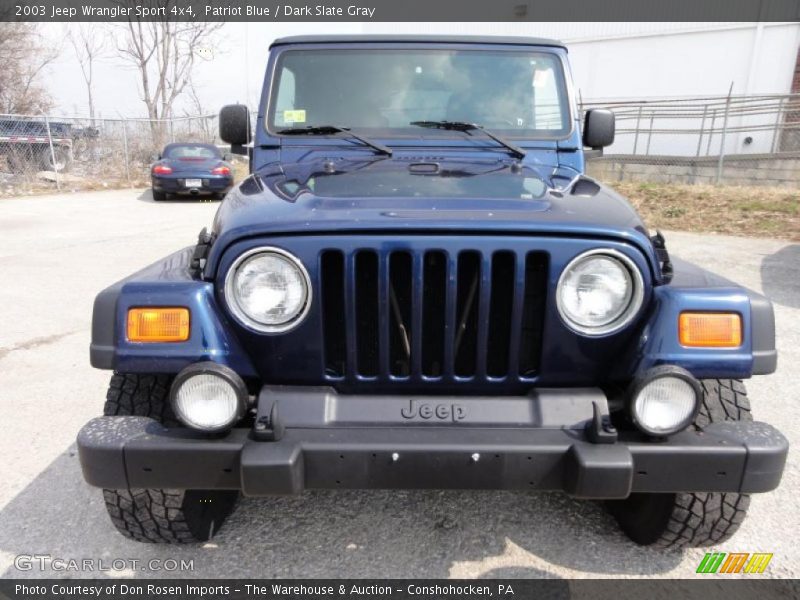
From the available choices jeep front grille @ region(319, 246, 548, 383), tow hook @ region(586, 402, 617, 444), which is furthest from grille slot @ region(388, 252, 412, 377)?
tow hook @ region(586, 402, 617, 444)

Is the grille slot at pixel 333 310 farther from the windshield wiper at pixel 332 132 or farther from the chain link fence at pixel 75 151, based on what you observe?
the chain link fence at pixel 75 151

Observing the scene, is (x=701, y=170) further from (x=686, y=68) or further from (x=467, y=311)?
(x=467, y=311)

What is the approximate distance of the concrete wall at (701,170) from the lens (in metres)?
12.8

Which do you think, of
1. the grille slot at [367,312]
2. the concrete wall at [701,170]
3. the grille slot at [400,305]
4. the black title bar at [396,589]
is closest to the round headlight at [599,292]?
the grille slot at [400,305]

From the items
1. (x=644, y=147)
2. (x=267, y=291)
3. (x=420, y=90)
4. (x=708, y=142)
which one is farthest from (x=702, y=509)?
(x=644, y=147)

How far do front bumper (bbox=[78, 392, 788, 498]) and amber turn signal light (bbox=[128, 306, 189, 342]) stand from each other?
0.91ft

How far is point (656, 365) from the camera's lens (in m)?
1.75

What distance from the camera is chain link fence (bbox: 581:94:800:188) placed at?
1323 cm

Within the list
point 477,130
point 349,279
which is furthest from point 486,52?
point 349,279

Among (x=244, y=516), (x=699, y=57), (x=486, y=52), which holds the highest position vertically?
(x=699, y=57)

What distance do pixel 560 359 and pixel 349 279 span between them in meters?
0.70

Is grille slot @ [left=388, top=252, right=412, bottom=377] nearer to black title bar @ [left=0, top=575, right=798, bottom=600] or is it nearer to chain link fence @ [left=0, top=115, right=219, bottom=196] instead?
black title bar @ [left=0, top=575, right=798, bottom=600]

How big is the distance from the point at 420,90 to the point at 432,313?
152 centimetres

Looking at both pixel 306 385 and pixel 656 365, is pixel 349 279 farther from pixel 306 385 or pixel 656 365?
pixel 656 365
